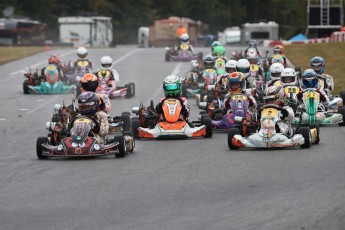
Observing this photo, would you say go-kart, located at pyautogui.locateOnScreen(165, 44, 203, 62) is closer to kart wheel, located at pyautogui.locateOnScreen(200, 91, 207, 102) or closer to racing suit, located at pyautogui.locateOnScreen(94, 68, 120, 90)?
racing suit, located at pyautogui.locateOnScreen(94, 68, 120, 90)

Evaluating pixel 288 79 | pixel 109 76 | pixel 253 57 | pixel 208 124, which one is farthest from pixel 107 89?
pixel 208 124

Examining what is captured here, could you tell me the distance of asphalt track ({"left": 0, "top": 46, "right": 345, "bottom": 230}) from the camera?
11.1m

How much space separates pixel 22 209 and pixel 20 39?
58.8 meters

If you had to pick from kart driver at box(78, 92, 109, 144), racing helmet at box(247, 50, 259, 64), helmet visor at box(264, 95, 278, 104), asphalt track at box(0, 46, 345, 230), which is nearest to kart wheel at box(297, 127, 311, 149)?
asphalt track at box(0, 46, 345, 230)

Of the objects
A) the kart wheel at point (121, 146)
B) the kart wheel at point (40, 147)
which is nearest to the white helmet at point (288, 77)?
the kart wheel at point (121, 146)

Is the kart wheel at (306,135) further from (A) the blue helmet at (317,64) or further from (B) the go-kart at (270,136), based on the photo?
(A) the blue helmet at (317,64)

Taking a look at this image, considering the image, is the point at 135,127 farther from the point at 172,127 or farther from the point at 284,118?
the point at 284,118

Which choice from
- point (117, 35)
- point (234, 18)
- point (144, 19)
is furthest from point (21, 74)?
point (234, 18)

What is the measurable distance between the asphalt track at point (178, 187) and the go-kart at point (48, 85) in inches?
435

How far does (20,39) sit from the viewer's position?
2758 inches

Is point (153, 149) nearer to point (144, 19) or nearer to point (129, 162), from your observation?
point (129, 162)

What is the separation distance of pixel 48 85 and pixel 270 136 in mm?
15508

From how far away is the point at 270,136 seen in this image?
17375mm

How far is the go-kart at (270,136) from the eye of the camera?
57.1ft
